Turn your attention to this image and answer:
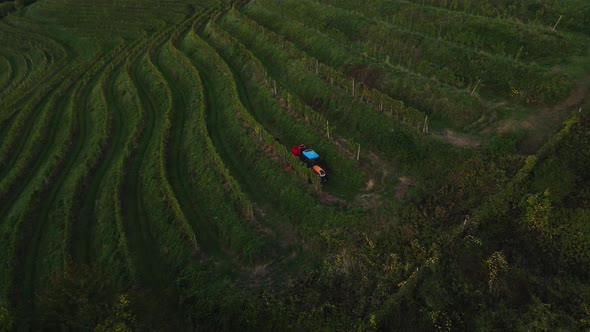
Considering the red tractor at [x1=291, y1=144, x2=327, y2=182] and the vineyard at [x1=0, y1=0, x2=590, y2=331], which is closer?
the vineyard at [x1=0, y1=0, x2=590, y2=331]

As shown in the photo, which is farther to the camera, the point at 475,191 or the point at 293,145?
the point at 293,145

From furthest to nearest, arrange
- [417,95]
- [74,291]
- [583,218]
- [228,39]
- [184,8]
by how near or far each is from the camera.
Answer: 1. [184,8]
2. [228,39]
3. [417,95]
4. [583,218]
5. [74,291]

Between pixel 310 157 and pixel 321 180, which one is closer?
pixel 321 180

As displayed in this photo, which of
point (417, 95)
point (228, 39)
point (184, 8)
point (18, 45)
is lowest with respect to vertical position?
point (18, 45)

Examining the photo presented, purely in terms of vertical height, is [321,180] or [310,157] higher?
[310,157]

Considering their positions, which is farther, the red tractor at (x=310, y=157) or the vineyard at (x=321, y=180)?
the red tractor at (x=310, y=157)

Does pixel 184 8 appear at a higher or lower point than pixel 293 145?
lower

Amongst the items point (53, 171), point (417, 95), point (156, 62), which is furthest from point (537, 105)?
point (156, 62)

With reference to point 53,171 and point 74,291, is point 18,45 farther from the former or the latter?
point 74,291
